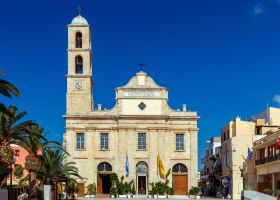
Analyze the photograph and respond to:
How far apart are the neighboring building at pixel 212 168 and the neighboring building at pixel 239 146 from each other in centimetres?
555

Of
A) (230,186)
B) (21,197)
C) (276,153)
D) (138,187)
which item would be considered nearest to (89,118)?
(138,187)

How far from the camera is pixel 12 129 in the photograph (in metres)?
34.8

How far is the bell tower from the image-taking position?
68.8 m

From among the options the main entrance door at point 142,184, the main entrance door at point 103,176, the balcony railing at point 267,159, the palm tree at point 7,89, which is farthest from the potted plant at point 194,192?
the palm tree at point 7,89

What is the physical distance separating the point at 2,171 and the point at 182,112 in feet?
130

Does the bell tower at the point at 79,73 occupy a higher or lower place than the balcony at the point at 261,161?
higher

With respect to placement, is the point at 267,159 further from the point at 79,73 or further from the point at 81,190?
the point at 79,73

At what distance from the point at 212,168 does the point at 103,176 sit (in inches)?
805

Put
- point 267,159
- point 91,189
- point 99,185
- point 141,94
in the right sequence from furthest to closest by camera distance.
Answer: point 141,94 < point 99,185 < point 91,189 < point 267,159

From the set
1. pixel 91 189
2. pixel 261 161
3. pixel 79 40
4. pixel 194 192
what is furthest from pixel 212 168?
pixel 79 40

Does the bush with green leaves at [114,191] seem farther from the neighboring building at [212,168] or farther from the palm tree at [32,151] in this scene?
the palm tree at [32,151]

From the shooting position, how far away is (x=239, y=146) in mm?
63875

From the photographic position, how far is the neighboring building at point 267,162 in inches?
2101

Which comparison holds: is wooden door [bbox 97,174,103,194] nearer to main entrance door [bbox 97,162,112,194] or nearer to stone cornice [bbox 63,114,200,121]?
main entrance door [bbox 97,162,112,194]
